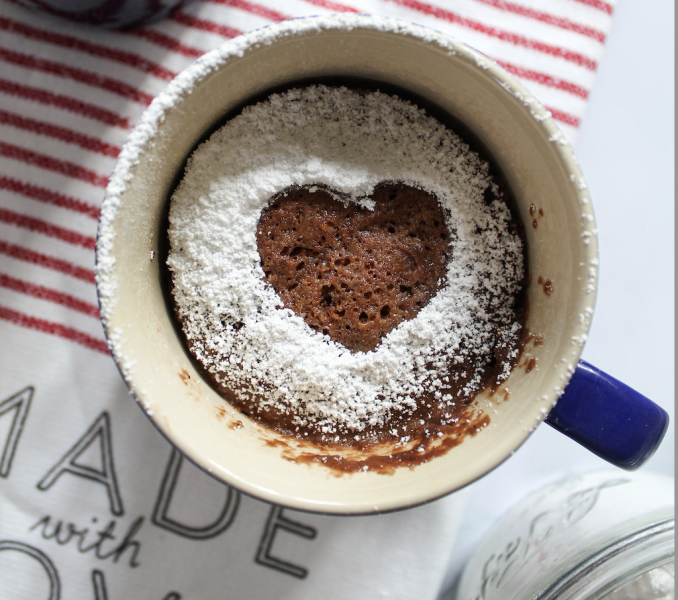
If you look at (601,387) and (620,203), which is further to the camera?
(620,203)

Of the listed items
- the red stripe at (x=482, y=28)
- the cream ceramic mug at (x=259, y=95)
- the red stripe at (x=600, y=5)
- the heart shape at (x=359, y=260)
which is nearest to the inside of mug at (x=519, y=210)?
the cream ceramic mug at (x=259, y=95)

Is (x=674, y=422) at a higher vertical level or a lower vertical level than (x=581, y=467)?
higher

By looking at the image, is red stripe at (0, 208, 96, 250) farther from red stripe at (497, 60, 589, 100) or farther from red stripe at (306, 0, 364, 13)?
red stripe at (497, 60, 589, 100)

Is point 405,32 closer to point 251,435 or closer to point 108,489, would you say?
point 251,435

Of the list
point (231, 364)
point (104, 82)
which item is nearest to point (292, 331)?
point (231, 364)

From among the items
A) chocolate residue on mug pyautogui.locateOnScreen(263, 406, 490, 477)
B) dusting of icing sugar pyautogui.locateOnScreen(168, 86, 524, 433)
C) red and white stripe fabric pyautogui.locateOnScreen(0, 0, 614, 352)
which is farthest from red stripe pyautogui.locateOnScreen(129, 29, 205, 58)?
chocolate residue on mug pyautogui.locateOnScreen(263, 406, 490, 477)

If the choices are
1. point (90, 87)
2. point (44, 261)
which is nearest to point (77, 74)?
point (90, 87)

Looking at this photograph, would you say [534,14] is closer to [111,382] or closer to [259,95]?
[259,95]
